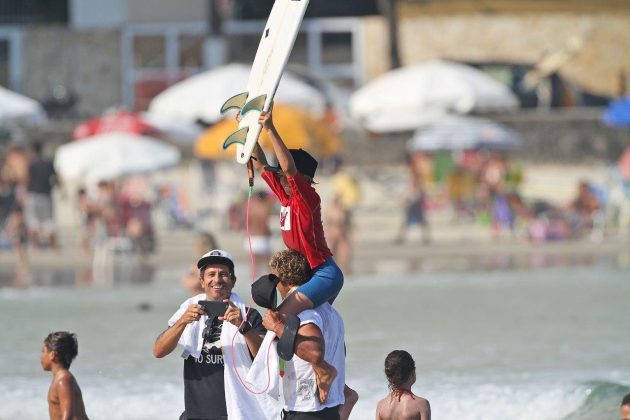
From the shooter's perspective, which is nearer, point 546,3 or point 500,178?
point 500,178

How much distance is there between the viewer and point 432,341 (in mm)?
13055

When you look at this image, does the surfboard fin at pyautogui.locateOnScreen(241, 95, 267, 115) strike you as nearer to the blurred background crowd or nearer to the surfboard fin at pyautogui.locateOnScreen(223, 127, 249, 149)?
the surfboard fin at pyautogui.locateOnScreen(223, 127, 249, 149)

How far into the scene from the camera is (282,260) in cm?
628

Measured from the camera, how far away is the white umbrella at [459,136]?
24750 millimetres

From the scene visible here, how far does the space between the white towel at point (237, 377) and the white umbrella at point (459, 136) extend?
18.6 meters

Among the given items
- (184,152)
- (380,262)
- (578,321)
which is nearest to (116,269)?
(380,262)

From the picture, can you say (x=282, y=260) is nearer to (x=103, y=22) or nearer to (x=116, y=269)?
(x=116, y=269)

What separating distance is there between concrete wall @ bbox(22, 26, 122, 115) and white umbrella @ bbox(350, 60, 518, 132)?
429 inches

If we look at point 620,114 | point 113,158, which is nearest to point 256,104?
point 113,158

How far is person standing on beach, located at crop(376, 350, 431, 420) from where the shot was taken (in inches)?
262

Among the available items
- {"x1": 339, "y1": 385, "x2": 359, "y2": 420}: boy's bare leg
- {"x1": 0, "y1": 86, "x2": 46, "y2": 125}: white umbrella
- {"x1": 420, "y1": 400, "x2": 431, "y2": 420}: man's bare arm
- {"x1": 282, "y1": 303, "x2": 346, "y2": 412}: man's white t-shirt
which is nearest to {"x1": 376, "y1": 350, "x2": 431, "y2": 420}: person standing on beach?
{"x1": 420, "y1": 400, "x2": 431, "y2": 420}: man's bare arm

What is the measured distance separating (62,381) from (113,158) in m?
14.3

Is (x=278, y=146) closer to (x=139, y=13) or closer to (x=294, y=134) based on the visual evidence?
(x=294, y=134)

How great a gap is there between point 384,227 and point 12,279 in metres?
7.89
